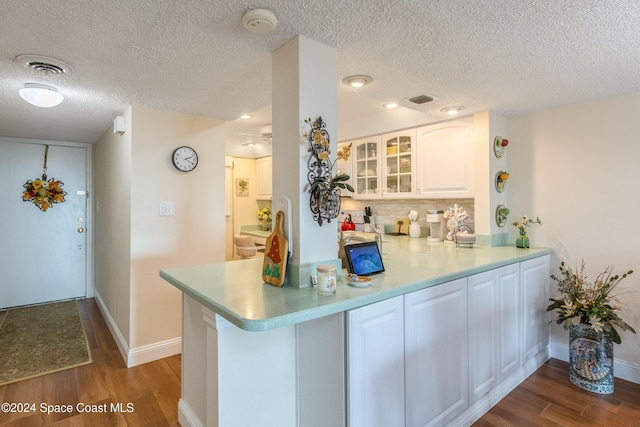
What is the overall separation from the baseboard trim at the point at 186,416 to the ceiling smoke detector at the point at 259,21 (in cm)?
193

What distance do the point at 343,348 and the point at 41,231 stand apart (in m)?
4.62

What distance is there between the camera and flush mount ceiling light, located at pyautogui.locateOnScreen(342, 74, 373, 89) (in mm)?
2044

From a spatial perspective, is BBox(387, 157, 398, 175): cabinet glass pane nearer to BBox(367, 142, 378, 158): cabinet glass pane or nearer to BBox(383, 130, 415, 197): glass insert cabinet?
BBox(383, 130, 415, 197): glass insert cabinet

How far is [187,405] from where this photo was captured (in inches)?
74.6

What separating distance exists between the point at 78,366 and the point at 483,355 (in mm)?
2983

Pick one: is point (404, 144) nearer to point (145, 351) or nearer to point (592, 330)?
point (592, 330)

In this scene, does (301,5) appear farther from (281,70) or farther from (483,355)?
(483,355)

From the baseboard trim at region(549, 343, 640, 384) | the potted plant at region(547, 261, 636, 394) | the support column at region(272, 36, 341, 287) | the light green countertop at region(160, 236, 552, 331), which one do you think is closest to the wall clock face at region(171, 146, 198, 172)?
the light green countertop at region(160, 236, 552, 331)

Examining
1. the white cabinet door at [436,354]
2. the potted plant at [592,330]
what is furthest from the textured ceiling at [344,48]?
the potted plant at [592,330]

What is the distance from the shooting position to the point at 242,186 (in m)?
5.54

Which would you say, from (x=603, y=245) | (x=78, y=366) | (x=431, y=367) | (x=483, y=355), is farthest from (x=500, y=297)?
(x=78, y=366)

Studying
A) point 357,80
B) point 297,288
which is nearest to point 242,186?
point 357,80

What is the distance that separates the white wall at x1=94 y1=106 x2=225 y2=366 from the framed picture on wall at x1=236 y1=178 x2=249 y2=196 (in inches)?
92.6

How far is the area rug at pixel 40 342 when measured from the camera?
2.63 metres
